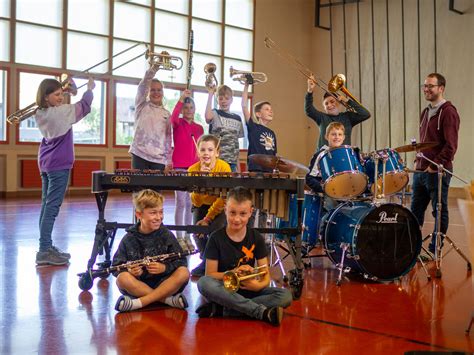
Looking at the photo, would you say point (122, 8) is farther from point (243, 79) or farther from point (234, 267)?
point (234, 267)

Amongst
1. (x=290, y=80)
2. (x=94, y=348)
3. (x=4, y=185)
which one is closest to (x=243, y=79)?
(x=94, y=348)

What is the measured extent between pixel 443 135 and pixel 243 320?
322cm

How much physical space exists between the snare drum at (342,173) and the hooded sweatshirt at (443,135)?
1.25 meters

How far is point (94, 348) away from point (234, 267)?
3.66 feet

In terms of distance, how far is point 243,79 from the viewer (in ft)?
19.0

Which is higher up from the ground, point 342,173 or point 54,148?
point 54,148

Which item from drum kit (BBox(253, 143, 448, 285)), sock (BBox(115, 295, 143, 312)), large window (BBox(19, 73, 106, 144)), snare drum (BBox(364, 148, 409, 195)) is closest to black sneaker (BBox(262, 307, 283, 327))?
sock (BBox(115, 295, 143, 312))

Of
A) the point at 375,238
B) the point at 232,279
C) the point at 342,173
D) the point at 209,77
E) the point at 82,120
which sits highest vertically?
the point at 82,120

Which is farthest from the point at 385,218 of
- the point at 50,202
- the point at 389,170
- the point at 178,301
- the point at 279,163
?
the point at 50,202

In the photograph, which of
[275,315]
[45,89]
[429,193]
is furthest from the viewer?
[429,193]

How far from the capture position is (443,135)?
5.79m

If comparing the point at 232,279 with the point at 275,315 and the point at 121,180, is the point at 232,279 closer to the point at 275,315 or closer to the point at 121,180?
the point at 275,315

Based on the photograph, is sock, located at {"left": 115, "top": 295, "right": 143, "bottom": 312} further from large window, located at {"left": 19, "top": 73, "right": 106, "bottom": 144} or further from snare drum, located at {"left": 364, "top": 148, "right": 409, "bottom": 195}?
large window, located at {"left": 19, "top": 73, "right": 106, "bottom": 144}

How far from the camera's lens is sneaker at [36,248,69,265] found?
5152mm
